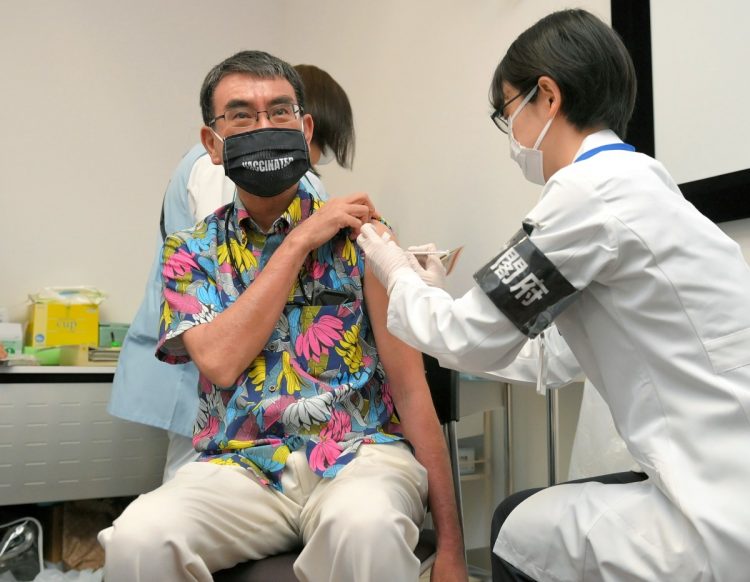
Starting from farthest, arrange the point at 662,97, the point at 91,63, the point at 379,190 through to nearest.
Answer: the point at 91,63 → the point at 379,190 → the point at 662,97

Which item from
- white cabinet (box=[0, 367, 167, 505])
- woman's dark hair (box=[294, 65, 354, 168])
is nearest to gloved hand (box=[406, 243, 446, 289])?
woman's dark hair (box=[294, 65, 354, 168])

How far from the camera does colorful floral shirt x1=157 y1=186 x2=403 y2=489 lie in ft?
4.80

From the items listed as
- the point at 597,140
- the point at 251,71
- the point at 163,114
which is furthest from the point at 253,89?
the point at 163,114

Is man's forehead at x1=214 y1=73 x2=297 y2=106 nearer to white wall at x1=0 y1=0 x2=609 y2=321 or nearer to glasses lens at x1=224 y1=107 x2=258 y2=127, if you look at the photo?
glasses lens at x1=224 y1=107 x2=258 y2=127

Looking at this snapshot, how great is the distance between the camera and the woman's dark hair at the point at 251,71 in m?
1.72

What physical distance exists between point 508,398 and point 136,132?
1.95 m

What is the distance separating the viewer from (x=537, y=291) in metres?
1.11

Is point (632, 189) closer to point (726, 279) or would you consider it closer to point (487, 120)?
point (726, 279)

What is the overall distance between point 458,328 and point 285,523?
49 centimetres

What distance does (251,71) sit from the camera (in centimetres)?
172

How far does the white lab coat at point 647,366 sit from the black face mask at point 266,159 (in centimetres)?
61

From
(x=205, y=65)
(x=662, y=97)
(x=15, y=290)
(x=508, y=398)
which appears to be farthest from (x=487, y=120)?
(x=15, y=290)

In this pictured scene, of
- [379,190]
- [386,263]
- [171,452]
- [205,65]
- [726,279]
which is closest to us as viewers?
[726,279]

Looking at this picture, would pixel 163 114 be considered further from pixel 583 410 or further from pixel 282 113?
pixel 583 410
